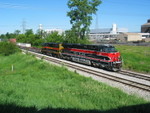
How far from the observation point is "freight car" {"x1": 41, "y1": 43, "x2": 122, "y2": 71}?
22688mm

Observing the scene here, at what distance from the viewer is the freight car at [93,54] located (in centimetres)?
2269

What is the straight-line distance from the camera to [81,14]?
150ft

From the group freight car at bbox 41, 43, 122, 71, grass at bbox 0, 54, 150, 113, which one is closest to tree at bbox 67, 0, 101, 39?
freight car at bbox 41, 43, 122, 71

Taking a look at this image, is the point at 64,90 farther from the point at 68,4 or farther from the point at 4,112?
the point at 68,4

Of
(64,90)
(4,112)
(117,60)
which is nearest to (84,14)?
(117,60)

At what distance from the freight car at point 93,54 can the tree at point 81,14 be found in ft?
35.9

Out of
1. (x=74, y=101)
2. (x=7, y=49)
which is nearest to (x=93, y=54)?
(x=74, y=101)

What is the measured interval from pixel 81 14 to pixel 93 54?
22509 millimetres

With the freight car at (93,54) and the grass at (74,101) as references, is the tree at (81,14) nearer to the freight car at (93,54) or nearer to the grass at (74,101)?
the freight car at (93,54)

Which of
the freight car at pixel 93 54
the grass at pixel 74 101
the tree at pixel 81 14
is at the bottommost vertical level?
the grass at pixel 74 101

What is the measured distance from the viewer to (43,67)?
24.0 meters

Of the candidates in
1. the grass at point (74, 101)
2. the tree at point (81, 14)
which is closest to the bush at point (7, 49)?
the tree at point (81, 14)

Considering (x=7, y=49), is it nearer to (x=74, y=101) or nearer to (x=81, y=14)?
(x=81, y=14)

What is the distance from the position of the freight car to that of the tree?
35.9 feet
